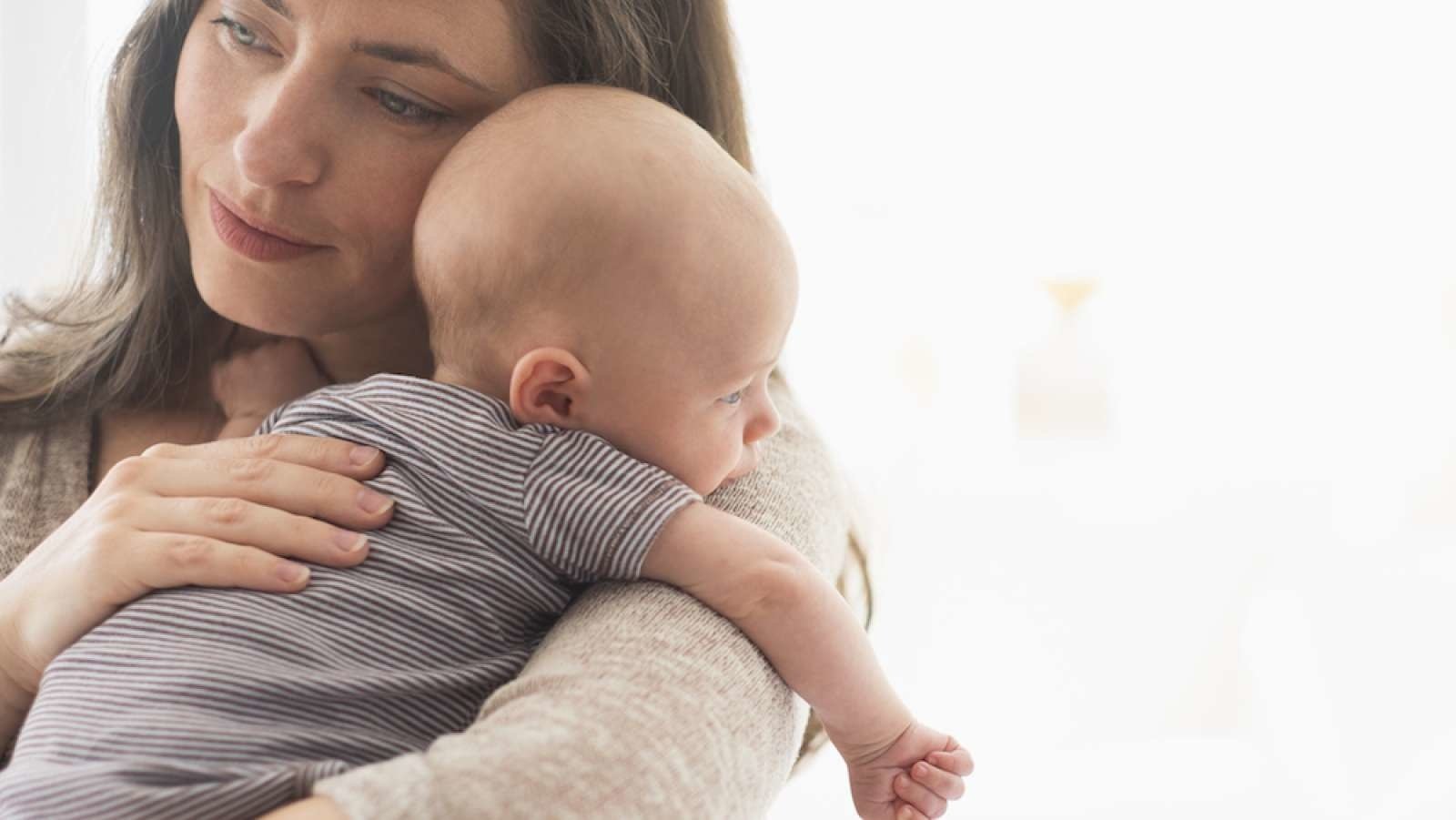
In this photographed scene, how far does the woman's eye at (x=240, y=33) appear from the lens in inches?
55.0

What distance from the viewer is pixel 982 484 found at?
11.5 ft

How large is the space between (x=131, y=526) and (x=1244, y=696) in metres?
2.80

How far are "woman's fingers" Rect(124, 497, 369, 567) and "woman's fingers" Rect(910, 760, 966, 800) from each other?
47cm

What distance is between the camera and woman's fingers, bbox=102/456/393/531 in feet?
3.77

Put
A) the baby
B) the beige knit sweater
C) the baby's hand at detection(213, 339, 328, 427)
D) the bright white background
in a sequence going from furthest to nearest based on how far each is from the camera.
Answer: the bright white background → the baby's hand at detection(213, 339, 328, 427) → the baby → the beige knit sweater

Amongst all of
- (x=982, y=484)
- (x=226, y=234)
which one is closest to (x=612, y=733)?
(x=226, y=234)

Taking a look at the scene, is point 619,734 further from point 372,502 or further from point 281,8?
point 281,8

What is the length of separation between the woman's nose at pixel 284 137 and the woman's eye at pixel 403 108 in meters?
0.06

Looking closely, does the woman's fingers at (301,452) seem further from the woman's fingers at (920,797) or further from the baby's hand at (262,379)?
the woman's fingers at (920,797)

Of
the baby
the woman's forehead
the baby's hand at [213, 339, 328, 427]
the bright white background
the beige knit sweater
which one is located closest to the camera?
the beige knit sweater

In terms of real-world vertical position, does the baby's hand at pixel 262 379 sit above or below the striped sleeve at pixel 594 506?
below

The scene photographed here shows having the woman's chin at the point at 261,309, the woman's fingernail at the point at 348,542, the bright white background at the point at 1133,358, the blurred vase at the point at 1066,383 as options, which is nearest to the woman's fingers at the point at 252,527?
the woman's fingernail at the point at 348,542

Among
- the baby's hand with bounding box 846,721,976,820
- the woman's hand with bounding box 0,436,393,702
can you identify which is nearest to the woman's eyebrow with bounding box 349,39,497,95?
the woman's hand with bounding box 0,436,393,702

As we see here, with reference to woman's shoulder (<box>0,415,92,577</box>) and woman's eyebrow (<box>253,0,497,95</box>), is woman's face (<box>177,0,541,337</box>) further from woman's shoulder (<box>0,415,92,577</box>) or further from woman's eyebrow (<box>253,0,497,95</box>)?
woman's shoulder (<box>0,415,92,577</box>)
